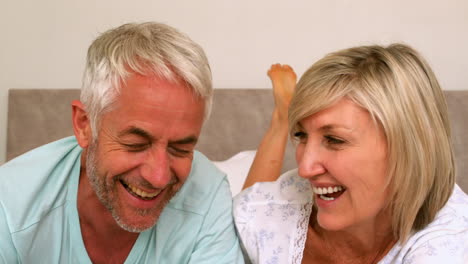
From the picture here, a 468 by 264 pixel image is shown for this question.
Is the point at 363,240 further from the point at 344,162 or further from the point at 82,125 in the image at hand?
the point at 82,125

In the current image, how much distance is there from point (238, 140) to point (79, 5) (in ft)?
3.06

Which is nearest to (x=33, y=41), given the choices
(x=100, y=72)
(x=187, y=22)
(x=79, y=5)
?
(x=79, y=5)

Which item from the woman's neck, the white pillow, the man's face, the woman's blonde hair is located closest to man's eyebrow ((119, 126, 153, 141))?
the man's face

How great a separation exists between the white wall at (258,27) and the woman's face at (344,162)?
1.12 meters

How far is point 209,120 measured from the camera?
248cm

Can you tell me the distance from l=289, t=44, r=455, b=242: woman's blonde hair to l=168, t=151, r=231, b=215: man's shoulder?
0.28 metres

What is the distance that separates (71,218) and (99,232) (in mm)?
93

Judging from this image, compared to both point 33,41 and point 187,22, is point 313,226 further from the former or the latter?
point 33,41

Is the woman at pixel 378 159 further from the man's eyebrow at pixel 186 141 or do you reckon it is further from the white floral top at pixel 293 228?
the man's eyebrow at pixel 186 141

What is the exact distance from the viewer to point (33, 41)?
2.53 m

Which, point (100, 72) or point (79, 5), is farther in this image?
point (79, 5)

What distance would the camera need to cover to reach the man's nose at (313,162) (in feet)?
4.56

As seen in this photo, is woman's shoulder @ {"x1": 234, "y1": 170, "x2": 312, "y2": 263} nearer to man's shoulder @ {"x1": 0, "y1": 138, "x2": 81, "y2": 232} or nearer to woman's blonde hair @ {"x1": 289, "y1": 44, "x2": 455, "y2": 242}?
woman's blonde hair @ {"x1": 289, "y1": 44, "x2": 455, "y2": 242}

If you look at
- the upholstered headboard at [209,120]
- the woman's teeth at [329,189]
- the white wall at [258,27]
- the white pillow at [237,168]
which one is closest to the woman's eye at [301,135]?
the woman's teeth at [329,189]
